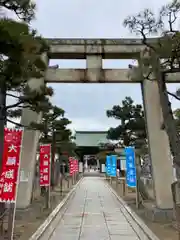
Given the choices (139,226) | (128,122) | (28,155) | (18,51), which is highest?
(128,122)

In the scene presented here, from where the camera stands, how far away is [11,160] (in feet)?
25.7

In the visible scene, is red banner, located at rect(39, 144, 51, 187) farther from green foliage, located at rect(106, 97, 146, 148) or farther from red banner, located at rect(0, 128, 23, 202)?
green foliage, located at rect(106, 97, 146, 148)

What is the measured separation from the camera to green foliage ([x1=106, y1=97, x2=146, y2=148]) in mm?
26406

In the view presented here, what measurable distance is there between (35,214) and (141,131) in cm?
1514

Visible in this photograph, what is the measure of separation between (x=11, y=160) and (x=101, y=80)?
17.2 feet

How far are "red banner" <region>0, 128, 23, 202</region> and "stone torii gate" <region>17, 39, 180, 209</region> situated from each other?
372 cm

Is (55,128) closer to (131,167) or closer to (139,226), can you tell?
(131,167)

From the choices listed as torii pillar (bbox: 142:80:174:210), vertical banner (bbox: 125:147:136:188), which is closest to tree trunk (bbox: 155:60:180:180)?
torii pillar (bbox: 142:80:174:210)

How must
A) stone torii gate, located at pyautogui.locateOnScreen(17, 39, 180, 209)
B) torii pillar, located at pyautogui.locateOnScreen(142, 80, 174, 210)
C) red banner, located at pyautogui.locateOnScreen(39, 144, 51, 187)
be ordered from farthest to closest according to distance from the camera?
red banner, located at pyautogui.locateOnScreen(39, 144, 51, 187) → stone torii gate, located at pyautogui.locateOnScreen(17, 39, 180, 209) → torii pillar, located at pyautogui.locateOnScreen(142, 80, 174, 210)

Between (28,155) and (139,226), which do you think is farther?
(28,155)

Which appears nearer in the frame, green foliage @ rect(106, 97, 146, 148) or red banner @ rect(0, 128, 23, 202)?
red banner @ rect(0, 128, 23, 202)

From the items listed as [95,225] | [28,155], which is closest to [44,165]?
[28,155]

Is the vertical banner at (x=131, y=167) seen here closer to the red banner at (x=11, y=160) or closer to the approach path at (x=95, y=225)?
the approach path at (x=95, y=225)

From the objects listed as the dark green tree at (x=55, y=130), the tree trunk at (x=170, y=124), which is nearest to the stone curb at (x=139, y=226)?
the tree trunk at (x=170, y=124)
